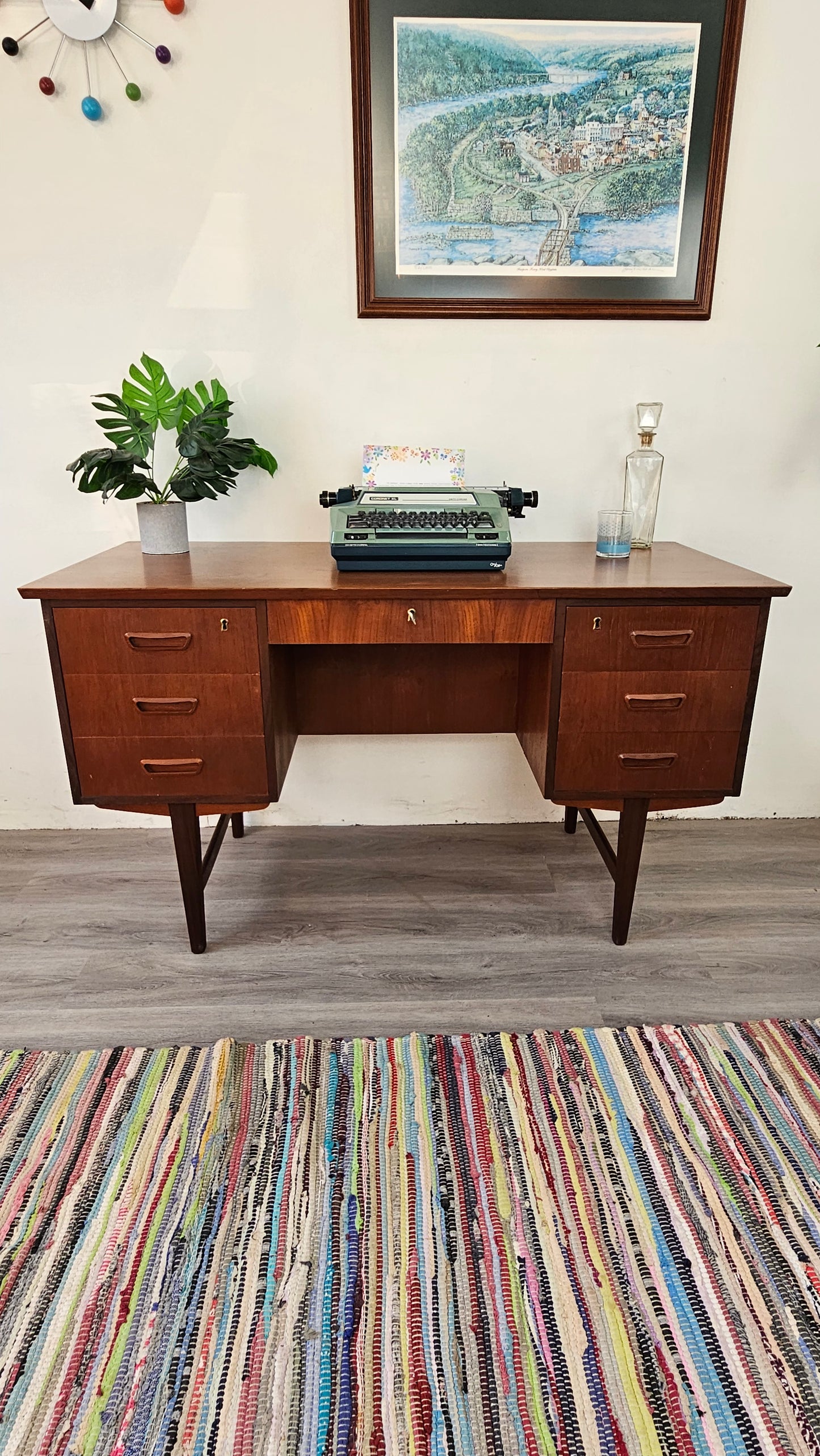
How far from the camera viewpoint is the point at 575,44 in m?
1.82

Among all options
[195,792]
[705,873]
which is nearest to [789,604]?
[705,873]

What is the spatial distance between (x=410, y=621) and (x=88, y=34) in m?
1.50

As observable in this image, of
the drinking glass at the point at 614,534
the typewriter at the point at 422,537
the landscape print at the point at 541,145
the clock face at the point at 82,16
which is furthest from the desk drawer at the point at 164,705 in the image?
the clock face at the point at 82,16

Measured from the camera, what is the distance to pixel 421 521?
1.62 m

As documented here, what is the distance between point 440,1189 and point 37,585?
1.24 meters

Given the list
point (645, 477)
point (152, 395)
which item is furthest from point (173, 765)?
point (645, 477)

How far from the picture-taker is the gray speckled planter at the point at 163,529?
1.78 m

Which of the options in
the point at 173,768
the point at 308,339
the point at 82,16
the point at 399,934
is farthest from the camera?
the point at 308,339

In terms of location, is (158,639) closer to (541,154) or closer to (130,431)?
(130,431)

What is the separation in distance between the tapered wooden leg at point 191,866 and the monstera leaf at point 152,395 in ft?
2.73

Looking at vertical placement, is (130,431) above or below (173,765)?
above

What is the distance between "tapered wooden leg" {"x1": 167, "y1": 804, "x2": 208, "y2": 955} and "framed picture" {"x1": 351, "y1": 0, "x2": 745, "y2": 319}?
4.20 ft

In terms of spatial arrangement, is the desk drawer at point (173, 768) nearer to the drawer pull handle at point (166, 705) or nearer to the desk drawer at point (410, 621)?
the drawer pull handle at point (166, 705)

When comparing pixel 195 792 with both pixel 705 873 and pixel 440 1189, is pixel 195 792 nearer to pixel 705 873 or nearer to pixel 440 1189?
pixel 440 1189
